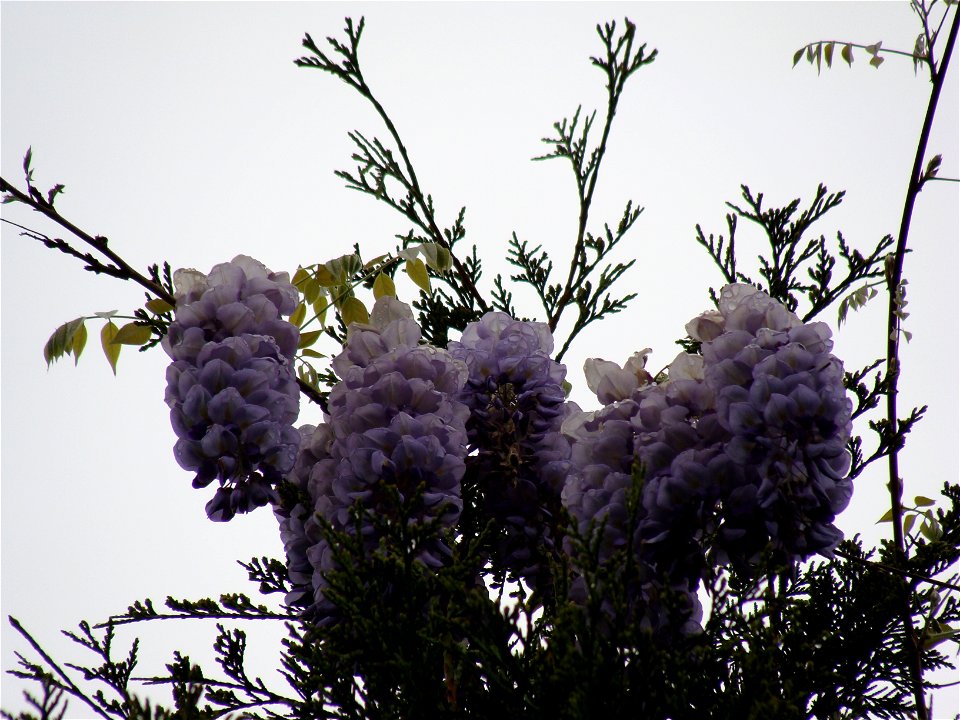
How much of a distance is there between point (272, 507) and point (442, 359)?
39 cm

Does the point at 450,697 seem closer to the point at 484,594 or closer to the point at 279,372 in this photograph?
the point at 484,594

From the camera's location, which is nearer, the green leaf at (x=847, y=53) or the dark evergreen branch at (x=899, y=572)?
the dark evergreen branch at (x=899, y=572)

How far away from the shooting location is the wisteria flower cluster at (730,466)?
4.20 feet

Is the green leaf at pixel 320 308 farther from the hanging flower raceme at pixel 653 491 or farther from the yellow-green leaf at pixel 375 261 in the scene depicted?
the hanging flower raceme at pixel 653 491

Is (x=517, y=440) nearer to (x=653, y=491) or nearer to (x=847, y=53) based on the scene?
(x=653, y=491)

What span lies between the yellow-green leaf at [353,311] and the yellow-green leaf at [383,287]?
0.04m

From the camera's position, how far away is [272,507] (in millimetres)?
1570

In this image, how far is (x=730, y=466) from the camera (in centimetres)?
132

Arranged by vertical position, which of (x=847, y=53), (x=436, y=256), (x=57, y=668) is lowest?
(x=57, y=668)

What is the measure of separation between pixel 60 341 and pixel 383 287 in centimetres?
59

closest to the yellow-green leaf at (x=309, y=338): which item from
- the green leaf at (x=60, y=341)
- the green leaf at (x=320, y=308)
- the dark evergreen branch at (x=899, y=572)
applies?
the green leaf at (x=320, y=308)

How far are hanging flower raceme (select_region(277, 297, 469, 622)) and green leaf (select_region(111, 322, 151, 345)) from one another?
14.4 inches

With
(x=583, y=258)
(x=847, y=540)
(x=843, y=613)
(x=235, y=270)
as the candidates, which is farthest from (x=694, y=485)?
(x=583, y=258)

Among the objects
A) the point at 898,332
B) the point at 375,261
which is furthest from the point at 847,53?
the point at 375,261
